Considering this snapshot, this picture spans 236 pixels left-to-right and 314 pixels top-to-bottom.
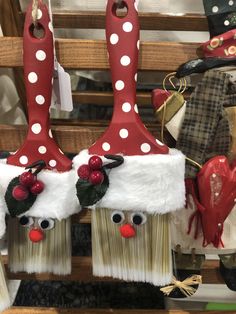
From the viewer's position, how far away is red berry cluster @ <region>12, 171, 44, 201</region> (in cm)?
57

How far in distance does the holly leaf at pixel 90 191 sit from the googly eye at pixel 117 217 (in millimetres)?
41

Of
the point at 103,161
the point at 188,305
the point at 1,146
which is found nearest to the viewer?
the point at 103,161

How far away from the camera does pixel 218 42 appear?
613 mm

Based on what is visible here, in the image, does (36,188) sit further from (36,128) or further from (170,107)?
(170,107)

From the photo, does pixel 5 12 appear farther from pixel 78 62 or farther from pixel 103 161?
pixel 103 161

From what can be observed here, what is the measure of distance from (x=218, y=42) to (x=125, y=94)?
147 mm

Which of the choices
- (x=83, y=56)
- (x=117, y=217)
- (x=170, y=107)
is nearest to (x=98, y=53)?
(x=83, y=56)

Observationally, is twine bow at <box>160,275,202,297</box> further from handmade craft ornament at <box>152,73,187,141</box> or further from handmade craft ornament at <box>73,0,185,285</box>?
handmade craft ornament at <box>152,73,187,141</box>

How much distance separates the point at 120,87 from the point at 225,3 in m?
0.19

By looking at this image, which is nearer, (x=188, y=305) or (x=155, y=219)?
(x=155, y=219)

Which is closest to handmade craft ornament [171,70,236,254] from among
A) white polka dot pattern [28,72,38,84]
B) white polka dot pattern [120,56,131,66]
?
white polka dot pattern [120,56,131,66]

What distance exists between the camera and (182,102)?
0.62 meters

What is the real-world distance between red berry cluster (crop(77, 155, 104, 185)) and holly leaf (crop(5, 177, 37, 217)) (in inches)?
3.0

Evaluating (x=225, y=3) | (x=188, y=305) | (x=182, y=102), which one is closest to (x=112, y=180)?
(x=182, y=102)
